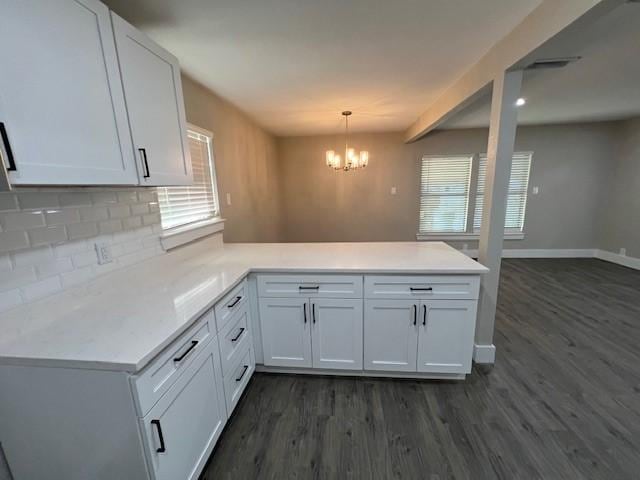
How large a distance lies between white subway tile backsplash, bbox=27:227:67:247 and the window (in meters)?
5.14

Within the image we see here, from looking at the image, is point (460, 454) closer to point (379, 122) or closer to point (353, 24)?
point (353, 24)

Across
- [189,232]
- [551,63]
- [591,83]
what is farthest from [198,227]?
[591,83]

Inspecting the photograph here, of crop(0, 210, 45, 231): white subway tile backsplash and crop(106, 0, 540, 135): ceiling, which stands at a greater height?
crop(106, 0, 540, 135): ceiling

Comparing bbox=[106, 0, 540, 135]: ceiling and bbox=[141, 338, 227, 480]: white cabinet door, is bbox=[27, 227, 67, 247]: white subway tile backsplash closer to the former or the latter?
bbox=[141, 338, 227, 480]: white cabinet door

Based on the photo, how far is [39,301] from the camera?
3.84 ft

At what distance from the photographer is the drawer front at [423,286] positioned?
1769 millimetres

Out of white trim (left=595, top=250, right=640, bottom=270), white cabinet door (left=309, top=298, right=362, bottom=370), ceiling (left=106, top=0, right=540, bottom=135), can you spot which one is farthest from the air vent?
white trim (left=595, top=250, right=640, bottom=270)

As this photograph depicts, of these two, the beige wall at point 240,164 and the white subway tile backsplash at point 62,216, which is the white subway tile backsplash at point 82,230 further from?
the beige wall at point 240,164

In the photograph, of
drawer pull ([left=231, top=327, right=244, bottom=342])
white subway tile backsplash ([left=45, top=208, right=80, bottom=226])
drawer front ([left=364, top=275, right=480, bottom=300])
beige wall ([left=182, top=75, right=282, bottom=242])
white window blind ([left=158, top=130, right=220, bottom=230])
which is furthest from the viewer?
beige wall ([left=182, top=75, right=282, bottom=242])

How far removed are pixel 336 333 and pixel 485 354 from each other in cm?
127

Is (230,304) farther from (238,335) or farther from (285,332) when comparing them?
(285,332)

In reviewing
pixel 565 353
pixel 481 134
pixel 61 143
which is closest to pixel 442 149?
pixel 481 134

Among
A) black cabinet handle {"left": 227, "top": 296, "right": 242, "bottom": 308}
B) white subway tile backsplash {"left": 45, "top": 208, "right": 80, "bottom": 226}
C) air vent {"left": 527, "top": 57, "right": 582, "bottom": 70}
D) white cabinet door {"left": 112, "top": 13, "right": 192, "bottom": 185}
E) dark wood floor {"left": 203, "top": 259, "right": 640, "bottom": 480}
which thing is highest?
air vent {"left": 527, "top": 57, "right": 582, "bottom": 70}

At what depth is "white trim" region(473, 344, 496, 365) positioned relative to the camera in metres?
2.15
